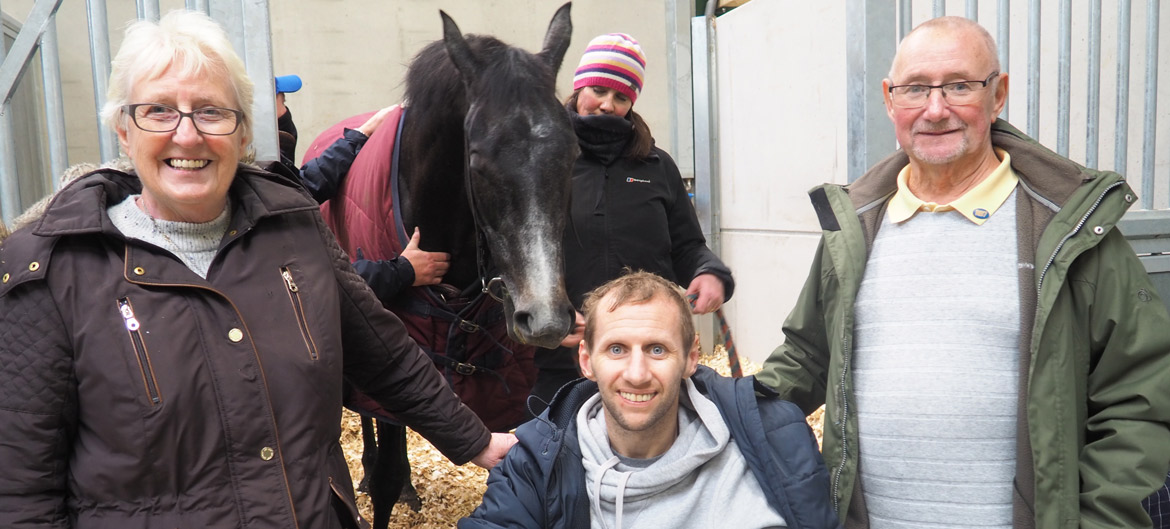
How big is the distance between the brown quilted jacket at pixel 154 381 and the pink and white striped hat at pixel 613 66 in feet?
4.46

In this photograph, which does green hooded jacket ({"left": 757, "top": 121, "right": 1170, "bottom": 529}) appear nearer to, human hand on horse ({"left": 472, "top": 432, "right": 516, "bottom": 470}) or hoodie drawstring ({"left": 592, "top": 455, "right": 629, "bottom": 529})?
hoodie drawstring ({"left": 592, "top": 455, "right": 629, "bottom": 529})

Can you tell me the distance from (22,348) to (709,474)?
3.67 feet

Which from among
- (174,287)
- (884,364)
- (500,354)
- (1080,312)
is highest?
(174,287)

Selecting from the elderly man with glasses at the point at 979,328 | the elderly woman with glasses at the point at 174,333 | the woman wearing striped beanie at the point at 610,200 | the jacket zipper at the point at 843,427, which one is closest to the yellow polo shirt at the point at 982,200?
the elderly man with glasses at the point at 979,328

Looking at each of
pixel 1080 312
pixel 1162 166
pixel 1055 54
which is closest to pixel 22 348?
pixel 1080 312

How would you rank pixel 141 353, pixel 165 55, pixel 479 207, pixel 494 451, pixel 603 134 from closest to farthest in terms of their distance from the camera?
pixel 141 353 < pixel 165 55 < pixel 494 451 < pixel 479 207 < pixel 603 134

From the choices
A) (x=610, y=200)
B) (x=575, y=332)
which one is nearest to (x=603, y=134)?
(x=610, y=200)

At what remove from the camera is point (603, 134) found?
2.65m

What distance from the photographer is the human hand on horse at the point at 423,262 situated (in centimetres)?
252

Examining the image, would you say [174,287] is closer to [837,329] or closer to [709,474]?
[709,474]

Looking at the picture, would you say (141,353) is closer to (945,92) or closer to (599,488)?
Result: (599,488)

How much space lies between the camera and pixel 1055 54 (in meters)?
3.46

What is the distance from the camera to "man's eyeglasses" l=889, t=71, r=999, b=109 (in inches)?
63.2

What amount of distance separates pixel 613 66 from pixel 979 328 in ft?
4.55
